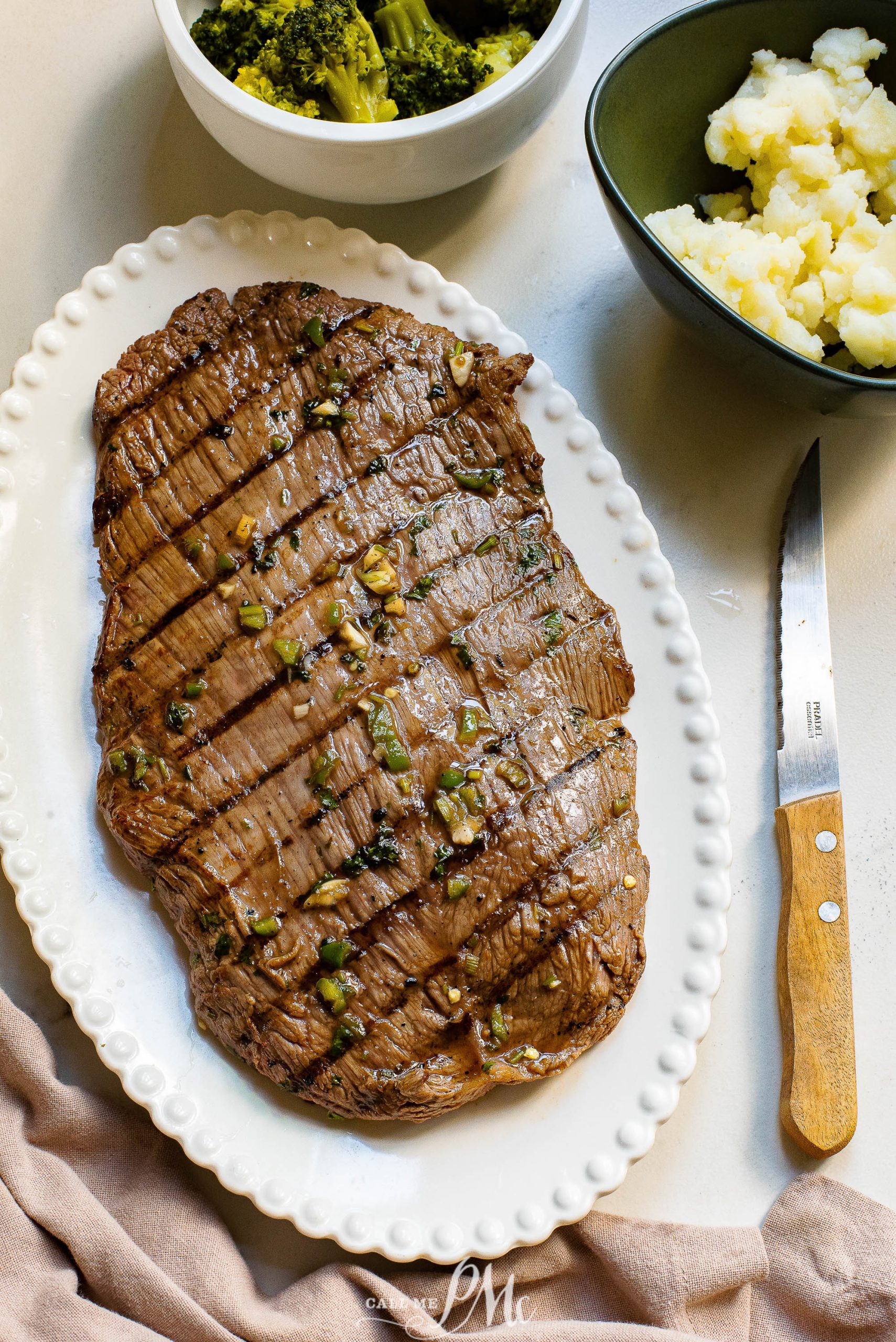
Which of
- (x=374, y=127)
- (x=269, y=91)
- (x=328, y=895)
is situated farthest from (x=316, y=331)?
(x=328, y=895)

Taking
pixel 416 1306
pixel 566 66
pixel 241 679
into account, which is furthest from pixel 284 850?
pixel 566 66

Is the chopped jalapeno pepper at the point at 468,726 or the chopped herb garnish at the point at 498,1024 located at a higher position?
the chopped jalapeno pepper at the point at 468,726

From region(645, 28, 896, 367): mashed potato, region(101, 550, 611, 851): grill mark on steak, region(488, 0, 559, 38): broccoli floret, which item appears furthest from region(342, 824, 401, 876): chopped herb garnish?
region(488, 0, 559, 38): broccoli floret

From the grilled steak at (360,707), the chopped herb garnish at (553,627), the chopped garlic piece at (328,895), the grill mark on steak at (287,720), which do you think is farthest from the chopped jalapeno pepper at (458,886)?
the chopped herb garnish at (553,627)

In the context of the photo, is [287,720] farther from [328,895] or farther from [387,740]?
[328,895]

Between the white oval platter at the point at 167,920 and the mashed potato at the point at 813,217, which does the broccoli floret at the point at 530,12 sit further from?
the white oval platter at the point at 167,920

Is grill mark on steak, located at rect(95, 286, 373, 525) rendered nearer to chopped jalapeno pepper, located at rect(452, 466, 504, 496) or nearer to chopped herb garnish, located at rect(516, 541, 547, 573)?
chopped jalapeno pepper, located at rect(452, 466, 504, 496)

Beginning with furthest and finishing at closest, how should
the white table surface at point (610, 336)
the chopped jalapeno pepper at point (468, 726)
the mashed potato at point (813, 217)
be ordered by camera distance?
the white table surface at point (610, 336), the mashed potato at point (813, 217), the chopped jalapeno pepper at point (468, 726)
